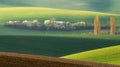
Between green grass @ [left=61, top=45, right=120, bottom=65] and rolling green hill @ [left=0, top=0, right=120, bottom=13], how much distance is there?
0.29 m

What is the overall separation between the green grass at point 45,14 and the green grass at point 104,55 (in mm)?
207

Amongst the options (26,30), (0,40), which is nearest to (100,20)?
(26,30)

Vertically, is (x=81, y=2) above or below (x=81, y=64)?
above

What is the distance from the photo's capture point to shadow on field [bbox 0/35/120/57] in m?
3.12

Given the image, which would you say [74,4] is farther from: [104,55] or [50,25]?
[104,55]

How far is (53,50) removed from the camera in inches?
126

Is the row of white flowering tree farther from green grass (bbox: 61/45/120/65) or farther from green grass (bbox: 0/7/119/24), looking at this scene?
green grass (bbox: 61/45/120/65)

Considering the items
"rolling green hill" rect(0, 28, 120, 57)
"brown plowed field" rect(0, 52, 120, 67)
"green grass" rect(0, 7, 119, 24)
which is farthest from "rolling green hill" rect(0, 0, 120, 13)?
"brown plowed field" rect(0, 52, 120, 67)

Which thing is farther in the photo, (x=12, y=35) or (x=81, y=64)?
(x=12, y=35)

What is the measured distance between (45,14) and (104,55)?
21.5 inches

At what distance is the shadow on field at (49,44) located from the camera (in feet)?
10.2

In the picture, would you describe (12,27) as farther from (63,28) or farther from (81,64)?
(81,64)

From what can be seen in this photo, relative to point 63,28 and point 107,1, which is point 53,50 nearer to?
point 63,28

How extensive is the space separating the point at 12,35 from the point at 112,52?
79cm
